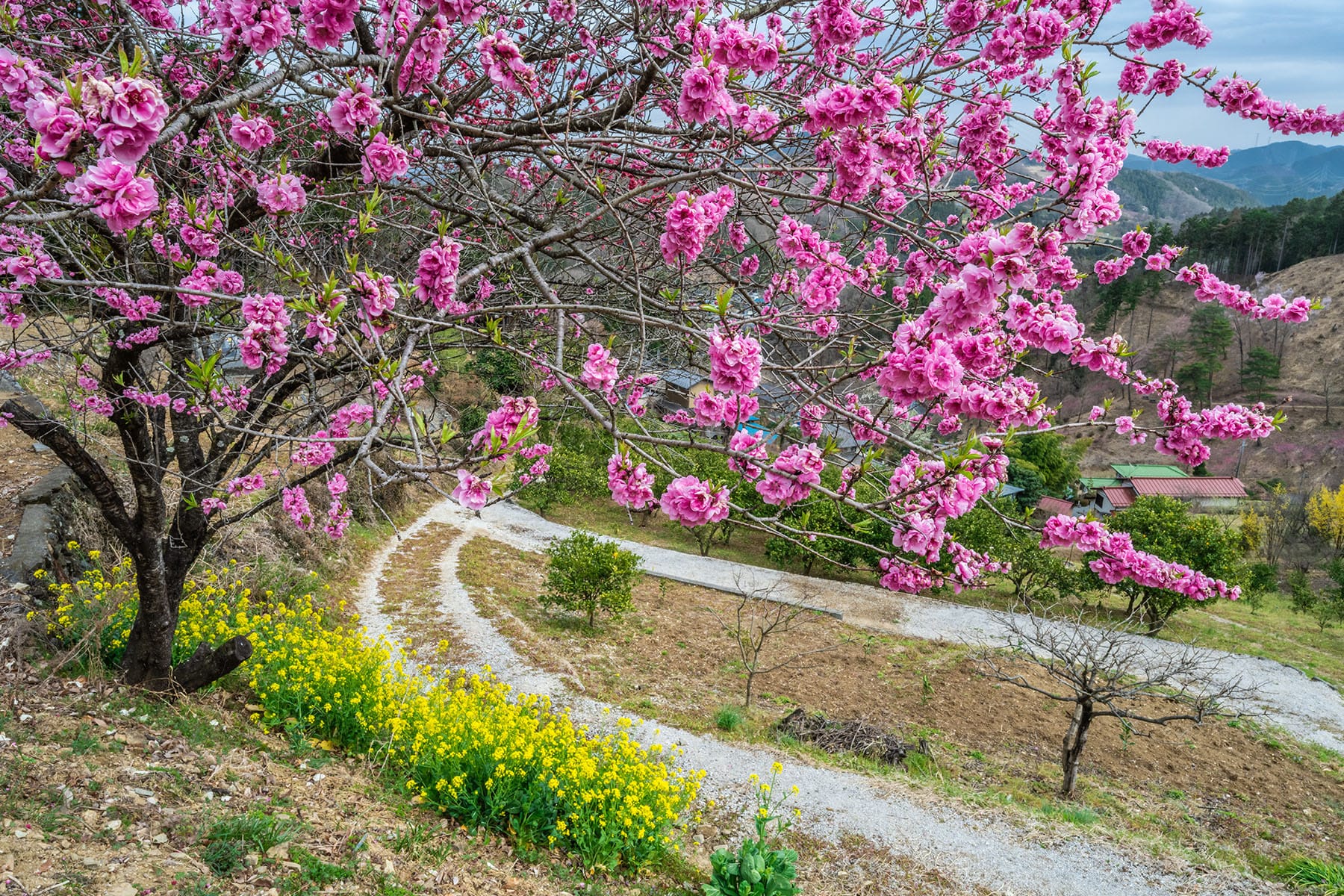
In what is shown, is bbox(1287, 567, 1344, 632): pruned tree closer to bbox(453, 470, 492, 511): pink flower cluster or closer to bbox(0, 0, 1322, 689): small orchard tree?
bbox(0, 0, 1322, 689): small orchard tree

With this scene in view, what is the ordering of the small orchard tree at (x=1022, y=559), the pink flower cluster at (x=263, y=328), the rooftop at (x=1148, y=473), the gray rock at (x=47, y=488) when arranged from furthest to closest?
the rooftop at (x=1148, y=473) < the small orchard tree at (x=1022, y=559) < the gray rock at (x=47, y=488) < the pink flower cluster at (x=263, y=328)

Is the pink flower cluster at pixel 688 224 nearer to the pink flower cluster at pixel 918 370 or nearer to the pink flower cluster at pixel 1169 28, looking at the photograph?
the pink flower cluster at pixel 918 370

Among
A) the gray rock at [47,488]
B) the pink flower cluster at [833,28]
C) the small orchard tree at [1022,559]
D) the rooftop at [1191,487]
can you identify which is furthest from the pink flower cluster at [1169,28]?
the rooftop at [1191,487]

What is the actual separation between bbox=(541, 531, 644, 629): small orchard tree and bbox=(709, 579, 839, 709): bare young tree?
1760mm

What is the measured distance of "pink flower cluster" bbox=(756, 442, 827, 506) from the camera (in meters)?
2.18

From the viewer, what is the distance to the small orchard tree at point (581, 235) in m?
2.15

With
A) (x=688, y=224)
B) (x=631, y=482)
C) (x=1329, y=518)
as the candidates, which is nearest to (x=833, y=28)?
(x=688, y=224)

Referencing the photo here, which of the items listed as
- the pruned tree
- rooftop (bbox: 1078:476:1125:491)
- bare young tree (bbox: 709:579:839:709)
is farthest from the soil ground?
rooftop (bbox: 1078:476:1125:491)

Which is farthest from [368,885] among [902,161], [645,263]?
[902,161]

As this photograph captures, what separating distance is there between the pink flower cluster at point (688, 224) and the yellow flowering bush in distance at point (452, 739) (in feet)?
11.1

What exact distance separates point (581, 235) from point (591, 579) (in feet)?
24.9

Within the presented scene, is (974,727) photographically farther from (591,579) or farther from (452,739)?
(452,739)

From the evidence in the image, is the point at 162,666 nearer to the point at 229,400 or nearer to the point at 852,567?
the point at 229,400

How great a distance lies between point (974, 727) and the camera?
8.62 metres
